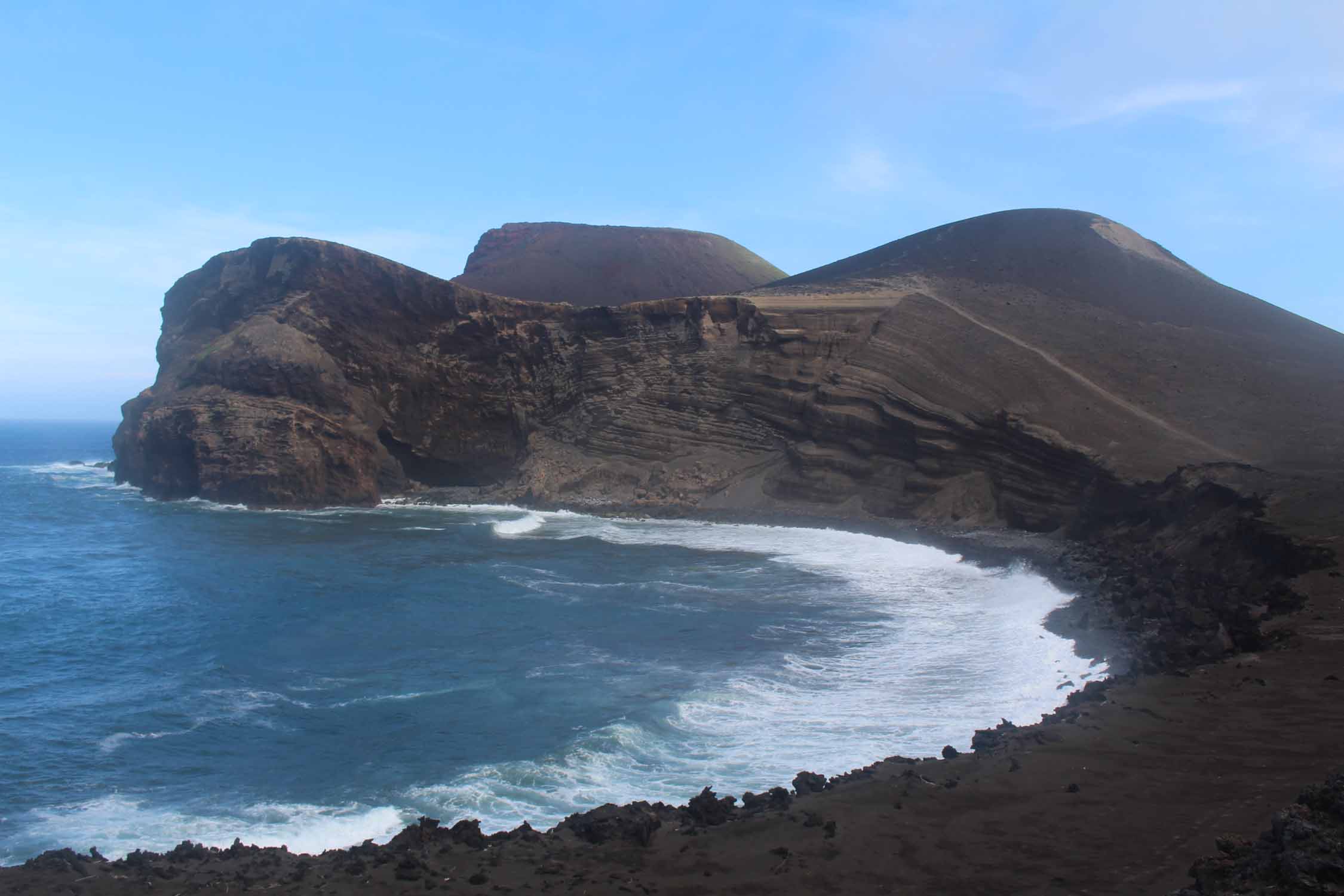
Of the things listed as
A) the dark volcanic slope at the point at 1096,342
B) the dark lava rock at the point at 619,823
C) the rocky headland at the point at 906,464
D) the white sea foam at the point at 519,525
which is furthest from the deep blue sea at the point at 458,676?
the dark volcanic slope at the point at 1096,342

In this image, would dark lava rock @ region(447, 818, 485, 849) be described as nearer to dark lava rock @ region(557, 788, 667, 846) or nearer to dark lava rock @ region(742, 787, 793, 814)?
dark lava rock @ region(557, 788, 667, 846)

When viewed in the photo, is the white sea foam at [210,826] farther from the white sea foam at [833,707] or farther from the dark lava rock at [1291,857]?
the dark lava rock at [1291,857]

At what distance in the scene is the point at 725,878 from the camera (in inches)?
305

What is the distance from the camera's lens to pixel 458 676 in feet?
52.0

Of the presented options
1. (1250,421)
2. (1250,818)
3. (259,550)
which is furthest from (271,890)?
(1250,421)

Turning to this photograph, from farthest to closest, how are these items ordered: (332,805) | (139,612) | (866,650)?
(139,612) → (866,650) → (332,805)

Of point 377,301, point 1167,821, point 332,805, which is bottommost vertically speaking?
point 332,805

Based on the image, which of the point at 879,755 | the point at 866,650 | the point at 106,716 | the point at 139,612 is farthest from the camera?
the point at 139,612

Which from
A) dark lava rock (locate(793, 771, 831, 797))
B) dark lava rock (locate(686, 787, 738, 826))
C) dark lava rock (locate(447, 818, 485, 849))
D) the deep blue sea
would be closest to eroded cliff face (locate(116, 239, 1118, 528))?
the deep blue sea

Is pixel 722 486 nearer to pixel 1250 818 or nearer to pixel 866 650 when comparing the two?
pixel 866 650

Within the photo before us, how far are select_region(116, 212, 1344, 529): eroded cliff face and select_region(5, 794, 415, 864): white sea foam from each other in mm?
23155

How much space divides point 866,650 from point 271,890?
11135 mm

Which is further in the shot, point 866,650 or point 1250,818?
point 866,650

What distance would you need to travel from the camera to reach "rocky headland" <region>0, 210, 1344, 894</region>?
8.31 m
